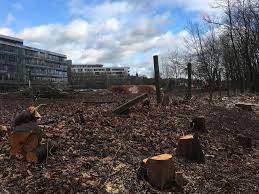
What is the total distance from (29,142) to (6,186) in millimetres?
1188

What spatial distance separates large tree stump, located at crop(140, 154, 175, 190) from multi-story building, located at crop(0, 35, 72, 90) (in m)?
85.5

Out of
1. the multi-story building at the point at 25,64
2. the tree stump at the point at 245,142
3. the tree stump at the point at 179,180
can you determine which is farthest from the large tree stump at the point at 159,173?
the multi-story building at the point at 25,64

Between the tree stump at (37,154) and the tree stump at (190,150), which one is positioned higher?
the tree stump at (37,154)

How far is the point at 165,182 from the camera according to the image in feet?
21.5

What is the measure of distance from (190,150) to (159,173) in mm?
1657

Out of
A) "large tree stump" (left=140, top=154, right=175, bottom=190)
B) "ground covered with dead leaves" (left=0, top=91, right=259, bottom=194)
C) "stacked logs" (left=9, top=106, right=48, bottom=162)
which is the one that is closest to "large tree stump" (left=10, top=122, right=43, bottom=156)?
"stacked logs" (left=9, top=106, right=48, bottom=162)

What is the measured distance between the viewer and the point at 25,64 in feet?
384

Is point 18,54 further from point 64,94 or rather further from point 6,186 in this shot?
point 6,186

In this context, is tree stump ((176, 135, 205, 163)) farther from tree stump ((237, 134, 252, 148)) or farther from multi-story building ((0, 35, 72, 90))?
multi-story building ((0, 35, 72, 90))

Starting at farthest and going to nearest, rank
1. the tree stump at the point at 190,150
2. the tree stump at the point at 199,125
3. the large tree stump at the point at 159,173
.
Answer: the tree stump at the point at 199,125 → the tree stump at the point at 190,150 → the large tree stump at the point at 159,173

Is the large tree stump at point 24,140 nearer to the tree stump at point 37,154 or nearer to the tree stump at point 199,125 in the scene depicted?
the tree stump at point 37,154

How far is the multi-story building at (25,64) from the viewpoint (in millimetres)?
103188

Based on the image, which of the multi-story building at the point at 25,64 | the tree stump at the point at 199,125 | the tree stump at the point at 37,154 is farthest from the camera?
the multi-story building at the point at 25,64

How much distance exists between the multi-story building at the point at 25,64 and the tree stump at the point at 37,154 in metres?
84.5
